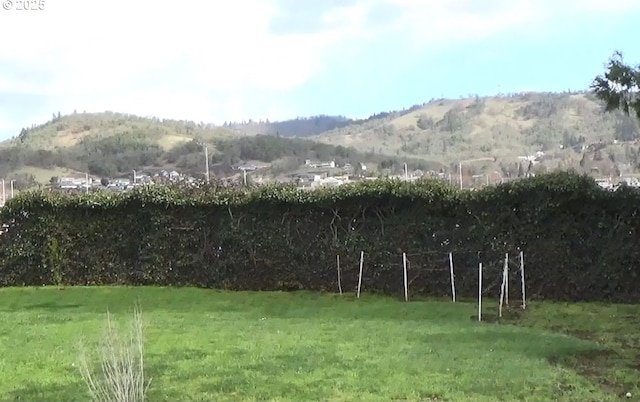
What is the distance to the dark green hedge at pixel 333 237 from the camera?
1481 cm

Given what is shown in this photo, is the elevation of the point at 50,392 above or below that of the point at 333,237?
below

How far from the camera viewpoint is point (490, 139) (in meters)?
50.7

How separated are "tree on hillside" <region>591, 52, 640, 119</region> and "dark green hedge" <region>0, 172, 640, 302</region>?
165 inches

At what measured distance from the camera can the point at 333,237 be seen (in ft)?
56.0

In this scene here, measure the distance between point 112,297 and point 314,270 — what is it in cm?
472

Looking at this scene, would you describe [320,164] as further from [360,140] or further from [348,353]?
[348,353]

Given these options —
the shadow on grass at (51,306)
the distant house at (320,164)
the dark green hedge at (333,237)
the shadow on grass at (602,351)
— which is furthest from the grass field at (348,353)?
the distant house at (320,164)

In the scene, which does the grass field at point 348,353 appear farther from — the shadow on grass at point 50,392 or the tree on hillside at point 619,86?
the tree on hillside at point 619,86

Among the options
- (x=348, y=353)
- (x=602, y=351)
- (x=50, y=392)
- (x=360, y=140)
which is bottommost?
(x=602, y=351)

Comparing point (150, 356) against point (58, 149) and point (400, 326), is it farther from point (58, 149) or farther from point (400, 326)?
point (58, 149)

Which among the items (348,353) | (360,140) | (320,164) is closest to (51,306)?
(348,353)

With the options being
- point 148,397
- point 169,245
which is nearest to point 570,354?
point 148,397

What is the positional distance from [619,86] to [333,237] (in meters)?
8.11

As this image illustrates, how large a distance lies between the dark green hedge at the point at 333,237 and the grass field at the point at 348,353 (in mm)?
1603
